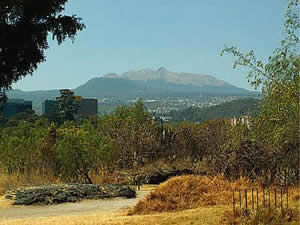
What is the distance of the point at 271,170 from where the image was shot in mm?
13648

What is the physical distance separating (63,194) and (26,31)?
6.71m

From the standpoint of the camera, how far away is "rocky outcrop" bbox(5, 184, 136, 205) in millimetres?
13438

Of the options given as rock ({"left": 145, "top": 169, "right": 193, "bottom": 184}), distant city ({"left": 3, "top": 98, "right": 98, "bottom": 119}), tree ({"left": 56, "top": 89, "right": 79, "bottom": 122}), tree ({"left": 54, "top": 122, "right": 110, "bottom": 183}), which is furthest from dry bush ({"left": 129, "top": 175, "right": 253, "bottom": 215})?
distant city ({"left": 3, "top": 98, "right": 98, "bottom": 119})

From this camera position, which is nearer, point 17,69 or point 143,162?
point 17,69

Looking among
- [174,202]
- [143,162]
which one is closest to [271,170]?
[174,202]

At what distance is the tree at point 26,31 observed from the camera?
7.62 metres

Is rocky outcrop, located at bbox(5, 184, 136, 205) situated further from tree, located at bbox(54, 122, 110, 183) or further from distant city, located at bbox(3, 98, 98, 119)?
distant city, located at bbox(3, 98, 98, 119)

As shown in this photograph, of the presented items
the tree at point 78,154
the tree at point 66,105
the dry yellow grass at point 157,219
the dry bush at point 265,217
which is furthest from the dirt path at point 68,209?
the tree at point 66,105

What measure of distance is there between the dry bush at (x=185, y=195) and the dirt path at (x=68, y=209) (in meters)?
1.08

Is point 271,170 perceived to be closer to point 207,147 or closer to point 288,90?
point 288,90

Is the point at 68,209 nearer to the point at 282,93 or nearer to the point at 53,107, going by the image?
the point at 282,93

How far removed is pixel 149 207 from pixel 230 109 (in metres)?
94.7

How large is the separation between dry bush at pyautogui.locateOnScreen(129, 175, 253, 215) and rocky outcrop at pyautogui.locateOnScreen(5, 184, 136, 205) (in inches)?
119

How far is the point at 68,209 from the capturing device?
40.4ft
